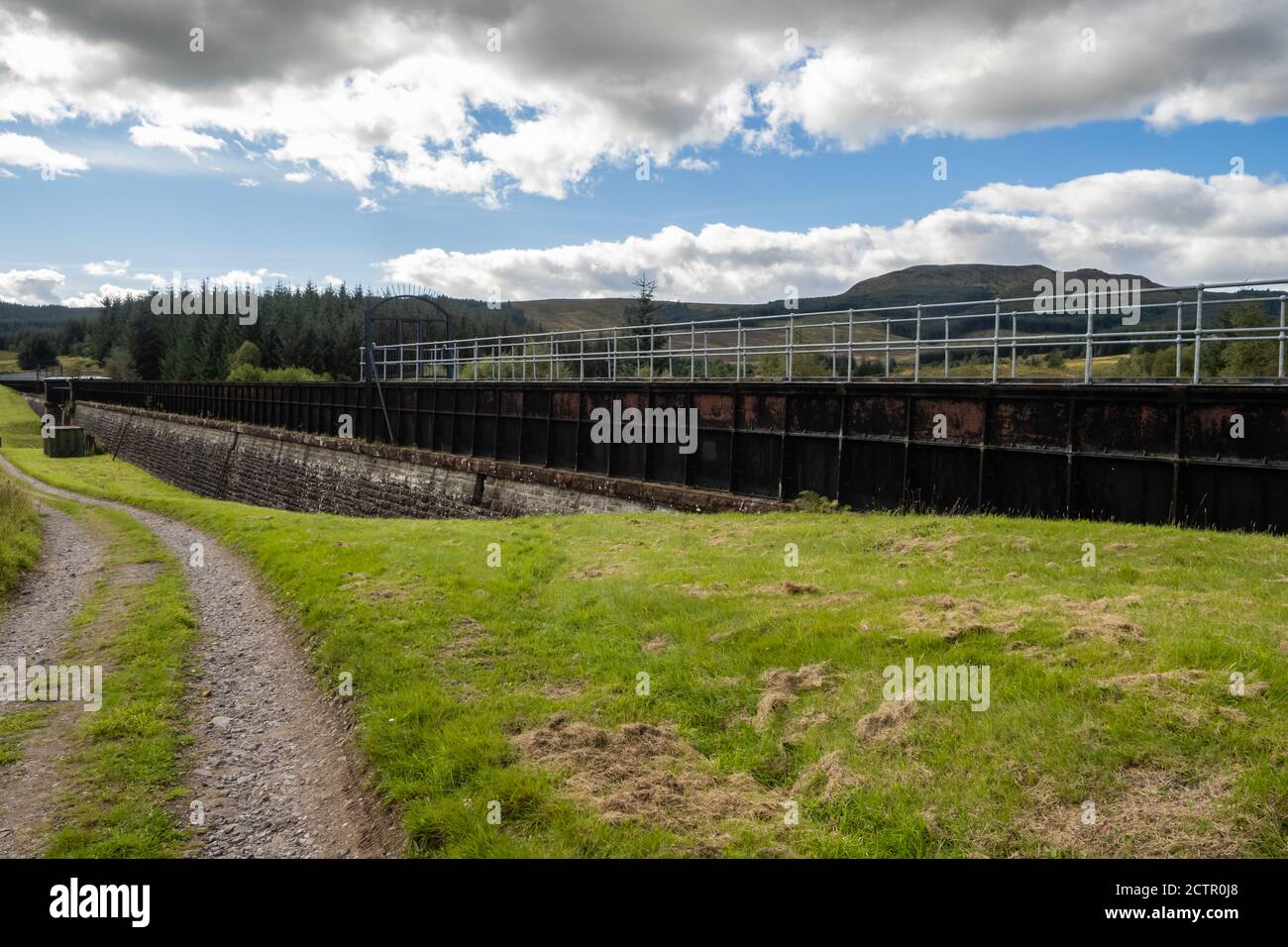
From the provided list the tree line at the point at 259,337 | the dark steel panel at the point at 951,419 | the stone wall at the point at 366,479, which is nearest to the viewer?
the dark steel panel at the point at 951,419

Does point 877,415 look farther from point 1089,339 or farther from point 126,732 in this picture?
point 126,732

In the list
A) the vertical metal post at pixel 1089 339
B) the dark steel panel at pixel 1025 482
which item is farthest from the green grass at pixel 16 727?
the vertical metal post at pixel 1089 339

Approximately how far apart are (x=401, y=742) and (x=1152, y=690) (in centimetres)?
582

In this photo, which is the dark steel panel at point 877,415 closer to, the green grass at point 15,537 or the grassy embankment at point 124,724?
the grassy embankment at point 124,724

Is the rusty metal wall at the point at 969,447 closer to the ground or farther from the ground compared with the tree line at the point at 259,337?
closer to the ground

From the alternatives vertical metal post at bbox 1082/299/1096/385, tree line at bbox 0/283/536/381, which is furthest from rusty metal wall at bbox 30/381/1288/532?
tree line at bbox 0/283/536/381

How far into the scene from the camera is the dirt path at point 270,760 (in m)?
5.88

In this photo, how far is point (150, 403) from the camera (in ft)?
229

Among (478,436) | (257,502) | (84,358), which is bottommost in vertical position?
(257,502)

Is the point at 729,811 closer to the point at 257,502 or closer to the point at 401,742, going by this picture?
the point at 401,742

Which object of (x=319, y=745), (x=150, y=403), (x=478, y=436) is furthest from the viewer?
(x=150, y=403)

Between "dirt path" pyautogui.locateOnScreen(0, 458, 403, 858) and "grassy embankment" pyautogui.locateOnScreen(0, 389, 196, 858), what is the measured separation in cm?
25

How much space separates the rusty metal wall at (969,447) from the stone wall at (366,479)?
2.17 ft
